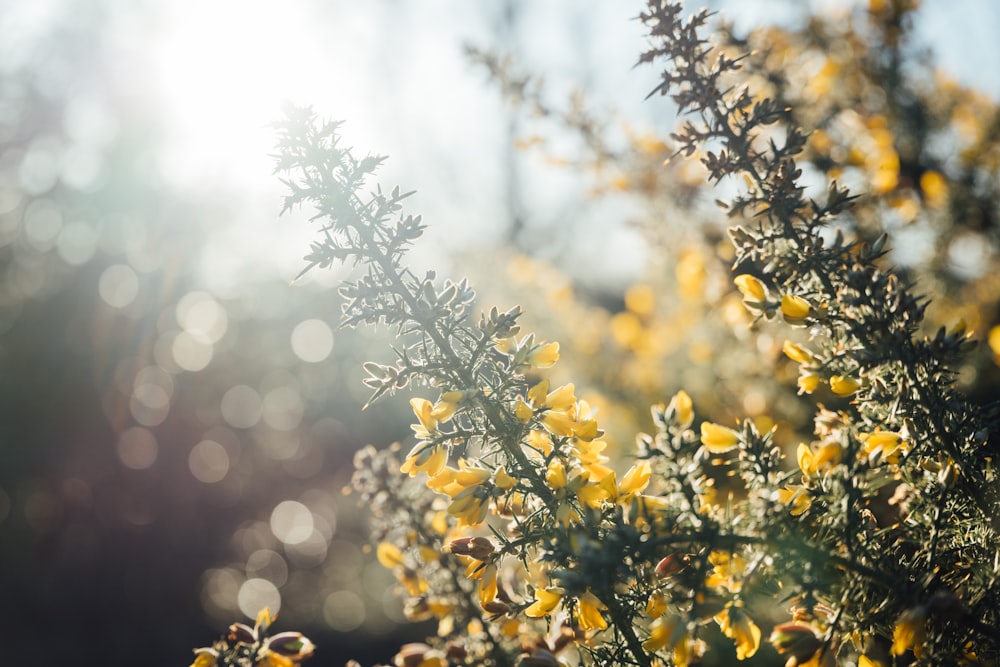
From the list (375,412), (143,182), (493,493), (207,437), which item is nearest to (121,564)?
(207,437)

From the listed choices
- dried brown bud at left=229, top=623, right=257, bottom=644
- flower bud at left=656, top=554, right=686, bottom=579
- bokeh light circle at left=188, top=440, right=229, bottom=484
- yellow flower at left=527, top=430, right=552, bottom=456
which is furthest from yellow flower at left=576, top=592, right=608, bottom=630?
bokeh light circle at left=188, top=440, right=229, bottom=484

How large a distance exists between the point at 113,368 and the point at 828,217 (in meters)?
9.72

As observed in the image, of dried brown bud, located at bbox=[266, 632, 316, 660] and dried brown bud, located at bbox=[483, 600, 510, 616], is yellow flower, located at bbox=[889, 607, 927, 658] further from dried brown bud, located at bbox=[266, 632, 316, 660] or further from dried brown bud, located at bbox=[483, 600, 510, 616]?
dried brown bud, located at bbox=[266, 632, 316, 660]

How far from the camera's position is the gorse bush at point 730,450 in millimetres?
866

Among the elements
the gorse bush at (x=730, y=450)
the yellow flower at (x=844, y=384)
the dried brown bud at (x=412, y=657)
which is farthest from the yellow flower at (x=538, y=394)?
the dried brown bud at (x=412, y=657)

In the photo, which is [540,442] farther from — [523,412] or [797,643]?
[797,643]

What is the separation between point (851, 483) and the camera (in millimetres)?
849

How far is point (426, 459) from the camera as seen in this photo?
981mm

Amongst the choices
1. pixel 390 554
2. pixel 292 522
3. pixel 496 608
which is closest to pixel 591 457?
pixel 496 608

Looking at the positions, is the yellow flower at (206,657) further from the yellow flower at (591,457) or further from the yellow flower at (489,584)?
the yellow flower at (591,457)

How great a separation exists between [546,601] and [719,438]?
39 centimetres

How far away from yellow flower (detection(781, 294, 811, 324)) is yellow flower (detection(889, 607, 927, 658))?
0.43 m

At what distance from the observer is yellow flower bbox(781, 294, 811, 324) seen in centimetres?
97

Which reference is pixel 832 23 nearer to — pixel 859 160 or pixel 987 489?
pixel 859 160
